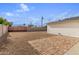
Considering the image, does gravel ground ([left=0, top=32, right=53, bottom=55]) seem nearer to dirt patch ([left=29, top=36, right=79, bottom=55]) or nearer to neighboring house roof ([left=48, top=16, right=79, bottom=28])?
dirt patch ([left=29, top=36, right=79, bottom=55])

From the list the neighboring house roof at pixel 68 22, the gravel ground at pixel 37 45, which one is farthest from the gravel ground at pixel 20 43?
the neighboring house roof at pixel 68 22

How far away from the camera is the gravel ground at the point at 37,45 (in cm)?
432

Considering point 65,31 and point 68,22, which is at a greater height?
point 68,22

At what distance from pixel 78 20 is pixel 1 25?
1030mm

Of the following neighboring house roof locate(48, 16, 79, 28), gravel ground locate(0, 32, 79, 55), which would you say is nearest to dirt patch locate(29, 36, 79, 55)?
gravel ground locate(0, 32, 79, 55)

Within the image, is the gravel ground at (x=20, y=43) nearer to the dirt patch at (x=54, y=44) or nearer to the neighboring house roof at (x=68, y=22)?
the dirt patch at (x=54, y=44)

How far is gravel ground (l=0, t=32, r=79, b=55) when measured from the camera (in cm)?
432

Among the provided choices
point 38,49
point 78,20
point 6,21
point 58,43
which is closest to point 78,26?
point 78,20

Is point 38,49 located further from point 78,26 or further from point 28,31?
point 78,26

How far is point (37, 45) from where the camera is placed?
434 centimetres

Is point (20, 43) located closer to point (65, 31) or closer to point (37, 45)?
point (37, 45)

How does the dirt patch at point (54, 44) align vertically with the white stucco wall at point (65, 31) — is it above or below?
below

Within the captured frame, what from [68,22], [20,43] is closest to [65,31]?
[68,22]

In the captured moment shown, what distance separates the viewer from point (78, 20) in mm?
4312
